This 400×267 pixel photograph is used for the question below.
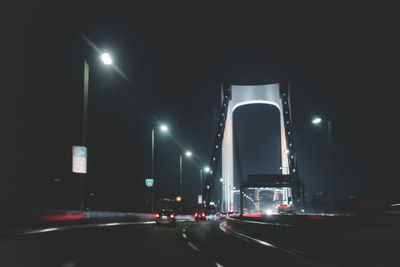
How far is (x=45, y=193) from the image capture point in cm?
3797

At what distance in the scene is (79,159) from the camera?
21.1m

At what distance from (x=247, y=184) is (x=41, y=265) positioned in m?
44.7

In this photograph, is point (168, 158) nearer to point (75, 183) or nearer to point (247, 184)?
point (75, 183)

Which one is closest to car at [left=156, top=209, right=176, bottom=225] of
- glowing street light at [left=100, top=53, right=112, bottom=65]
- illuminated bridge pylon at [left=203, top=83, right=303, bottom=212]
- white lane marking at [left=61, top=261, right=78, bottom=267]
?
glowing street light at [left=100, top=53, right=112, bottom=65]

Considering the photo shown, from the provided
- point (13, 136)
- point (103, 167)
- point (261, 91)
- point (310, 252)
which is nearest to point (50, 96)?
point (13, 136)

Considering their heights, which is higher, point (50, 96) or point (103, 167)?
point (50, 96)

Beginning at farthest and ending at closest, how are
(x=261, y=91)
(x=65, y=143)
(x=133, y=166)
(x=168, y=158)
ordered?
(x=168, y=158) → (x=133, y=166) → (x=261, y=91) → (x=65, y=143)

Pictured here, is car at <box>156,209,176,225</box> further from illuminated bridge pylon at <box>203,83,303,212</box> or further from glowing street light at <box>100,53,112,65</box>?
illuminated bridge pylon at <box>203,83,303,212</box>

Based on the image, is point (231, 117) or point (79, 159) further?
point (231, 117)

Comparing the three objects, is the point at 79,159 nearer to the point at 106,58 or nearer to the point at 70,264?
the point at 106,58

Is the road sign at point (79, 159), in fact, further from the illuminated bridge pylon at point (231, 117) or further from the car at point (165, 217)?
the illuminated bridge pylon at point (231, 117)

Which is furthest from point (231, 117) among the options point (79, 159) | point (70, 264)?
point (70, 264)

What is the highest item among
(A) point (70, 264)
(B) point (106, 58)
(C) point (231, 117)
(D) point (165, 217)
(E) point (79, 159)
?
(C) point (231, 117)

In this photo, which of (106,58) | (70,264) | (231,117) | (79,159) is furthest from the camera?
(231,117)
